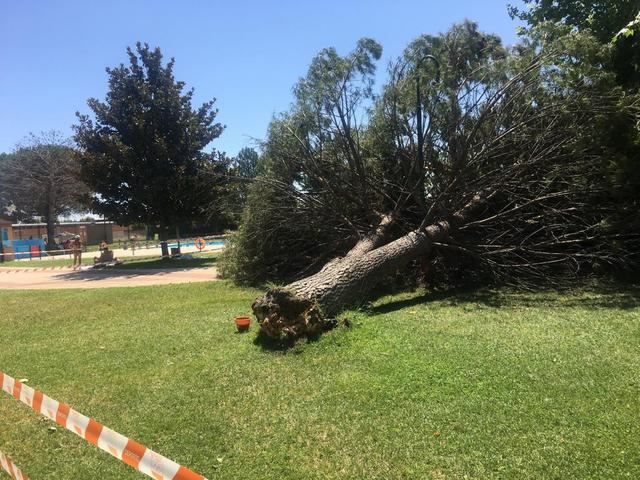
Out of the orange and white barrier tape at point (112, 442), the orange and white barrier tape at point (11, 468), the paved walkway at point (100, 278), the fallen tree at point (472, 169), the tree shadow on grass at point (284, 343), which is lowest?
the orange and white barrier tape at point (11, 468)

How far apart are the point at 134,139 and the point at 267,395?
56.3ft

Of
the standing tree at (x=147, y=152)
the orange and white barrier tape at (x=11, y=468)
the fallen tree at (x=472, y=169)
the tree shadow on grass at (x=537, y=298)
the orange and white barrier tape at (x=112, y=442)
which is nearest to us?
the orange and white barrier tape at (x=112, y=442)

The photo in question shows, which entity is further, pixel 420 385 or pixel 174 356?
pixel 174 356

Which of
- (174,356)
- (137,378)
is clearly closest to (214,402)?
(137,378)

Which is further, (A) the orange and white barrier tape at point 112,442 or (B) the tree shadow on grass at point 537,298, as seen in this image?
(B) the tree shadow on grass at point 537,298

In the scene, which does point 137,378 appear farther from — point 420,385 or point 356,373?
point 420,385

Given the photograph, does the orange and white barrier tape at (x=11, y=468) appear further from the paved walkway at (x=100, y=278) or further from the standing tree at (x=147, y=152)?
the standing tree at (x=147, y=152)

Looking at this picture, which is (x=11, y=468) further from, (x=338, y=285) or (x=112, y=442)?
(x=338, y=285)

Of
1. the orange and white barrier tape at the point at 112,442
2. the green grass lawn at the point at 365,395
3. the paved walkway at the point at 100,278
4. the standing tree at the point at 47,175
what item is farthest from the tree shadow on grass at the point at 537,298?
the standing tree at the point at 47,175

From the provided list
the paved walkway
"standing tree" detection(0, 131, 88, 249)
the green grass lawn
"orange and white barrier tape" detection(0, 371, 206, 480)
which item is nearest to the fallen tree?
the green grass lawn

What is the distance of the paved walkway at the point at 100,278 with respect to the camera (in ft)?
48.8

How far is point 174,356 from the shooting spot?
626cm

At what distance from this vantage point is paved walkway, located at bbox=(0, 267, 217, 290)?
14.9 metres

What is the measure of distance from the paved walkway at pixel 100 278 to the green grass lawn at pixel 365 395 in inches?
271
